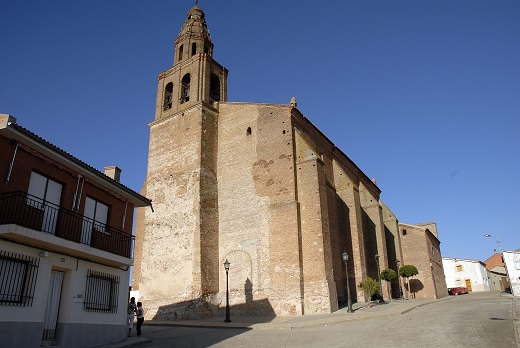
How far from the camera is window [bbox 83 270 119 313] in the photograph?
12109 millimetres

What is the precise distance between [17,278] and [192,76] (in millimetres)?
19417

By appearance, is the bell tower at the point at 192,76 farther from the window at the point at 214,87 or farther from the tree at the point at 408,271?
the tree at the point at 408,271

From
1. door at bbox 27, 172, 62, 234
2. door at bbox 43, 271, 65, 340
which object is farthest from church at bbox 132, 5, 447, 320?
door at bbox 27, 172, 62, 234

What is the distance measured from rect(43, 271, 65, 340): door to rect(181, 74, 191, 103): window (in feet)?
58.1

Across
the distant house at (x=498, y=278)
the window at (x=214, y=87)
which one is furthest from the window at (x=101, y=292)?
the distant house at (x=498, y=278)

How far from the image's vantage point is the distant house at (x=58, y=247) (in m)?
9.68

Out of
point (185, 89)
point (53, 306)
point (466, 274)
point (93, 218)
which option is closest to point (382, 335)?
point (53, 306)

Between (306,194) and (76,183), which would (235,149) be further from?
(76,183)

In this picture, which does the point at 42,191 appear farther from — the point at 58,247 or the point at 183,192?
the point at 183,192

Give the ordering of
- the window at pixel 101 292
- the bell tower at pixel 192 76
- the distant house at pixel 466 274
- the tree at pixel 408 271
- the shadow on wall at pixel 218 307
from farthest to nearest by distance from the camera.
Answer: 1. the distant house at pixel 466 274
2. the tree at pixel 408 271
3. the bell tower at pixel 192 76
4. the shadow on wall at pixel 218 307
5. the window at pixel 101 292

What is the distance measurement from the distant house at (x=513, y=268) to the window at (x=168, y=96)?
2845cm

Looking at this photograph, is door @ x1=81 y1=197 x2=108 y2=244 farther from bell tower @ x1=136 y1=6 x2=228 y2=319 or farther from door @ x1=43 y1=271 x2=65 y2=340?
bell tower @ x1=136 y1=6 x2=228 y2=319

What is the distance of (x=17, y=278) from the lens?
9.78m

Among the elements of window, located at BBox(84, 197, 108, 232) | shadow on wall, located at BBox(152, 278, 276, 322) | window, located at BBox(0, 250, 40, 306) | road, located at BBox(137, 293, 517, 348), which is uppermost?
window, located at BBox(84, 197, 108, 232)
